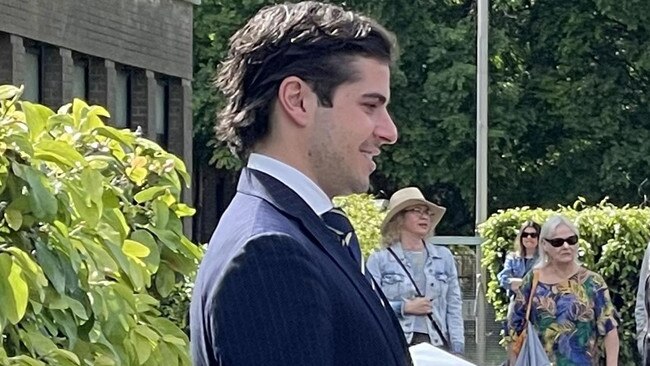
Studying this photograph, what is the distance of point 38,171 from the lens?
4.18 m

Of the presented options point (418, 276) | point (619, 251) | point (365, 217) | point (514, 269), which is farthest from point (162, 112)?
point (418, 276)

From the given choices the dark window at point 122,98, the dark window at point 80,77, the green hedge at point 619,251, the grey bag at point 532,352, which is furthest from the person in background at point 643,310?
the dark window at point 122,98

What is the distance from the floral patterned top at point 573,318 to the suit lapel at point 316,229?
20.7 ft

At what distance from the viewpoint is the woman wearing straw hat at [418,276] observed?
9.41 metres

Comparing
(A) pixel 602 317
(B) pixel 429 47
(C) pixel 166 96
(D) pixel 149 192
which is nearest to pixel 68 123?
(D) pixel 149 192

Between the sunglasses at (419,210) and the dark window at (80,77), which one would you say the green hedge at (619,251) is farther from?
the dark window at (80,77)

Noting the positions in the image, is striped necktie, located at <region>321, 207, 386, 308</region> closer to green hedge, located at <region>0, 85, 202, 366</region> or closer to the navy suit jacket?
the navy suit jacket

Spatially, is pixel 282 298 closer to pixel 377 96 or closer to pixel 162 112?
pixel 377 96

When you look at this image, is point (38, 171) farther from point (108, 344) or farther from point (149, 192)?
point (149, 192)

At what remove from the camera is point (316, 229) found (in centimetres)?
278

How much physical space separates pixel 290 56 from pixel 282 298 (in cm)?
48

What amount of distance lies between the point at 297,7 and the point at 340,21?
9 centimetres

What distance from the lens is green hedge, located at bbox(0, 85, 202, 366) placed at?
401 centimetres

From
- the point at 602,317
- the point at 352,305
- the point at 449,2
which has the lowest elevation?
the point at 602,317
